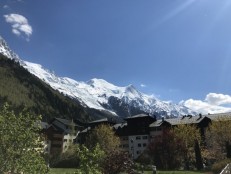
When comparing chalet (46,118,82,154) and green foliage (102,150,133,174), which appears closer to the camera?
green foliage (102,150,133,174)

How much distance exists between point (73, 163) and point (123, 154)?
181ft

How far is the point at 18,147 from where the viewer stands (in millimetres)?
21406

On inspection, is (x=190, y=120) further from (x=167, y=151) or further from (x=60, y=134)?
(x=60, y=134)

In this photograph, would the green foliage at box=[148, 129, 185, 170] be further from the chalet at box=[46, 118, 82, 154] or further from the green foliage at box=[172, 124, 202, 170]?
the chalet at box=[46, 118, 82, 154]

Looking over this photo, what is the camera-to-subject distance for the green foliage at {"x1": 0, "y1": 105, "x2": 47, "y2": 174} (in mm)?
21141

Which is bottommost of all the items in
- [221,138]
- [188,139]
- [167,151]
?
[167,151]

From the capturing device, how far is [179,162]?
→ 72125 mm

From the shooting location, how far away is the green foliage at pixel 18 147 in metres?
21.1

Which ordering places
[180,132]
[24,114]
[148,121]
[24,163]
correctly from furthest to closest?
1. [148,121]
2. [180,132]
3. [24,114]
4. [24,163]

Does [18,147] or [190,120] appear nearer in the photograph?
[18,147]

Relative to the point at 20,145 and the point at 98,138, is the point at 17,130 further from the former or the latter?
the point at 98,138

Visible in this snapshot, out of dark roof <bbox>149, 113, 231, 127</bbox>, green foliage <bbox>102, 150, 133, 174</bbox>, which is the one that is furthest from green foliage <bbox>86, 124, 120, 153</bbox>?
green foliage <bbox>102, 150, 133, 174</bbox>

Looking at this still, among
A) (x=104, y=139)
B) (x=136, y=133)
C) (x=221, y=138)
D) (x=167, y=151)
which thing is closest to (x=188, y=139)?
(x=167, y=151)

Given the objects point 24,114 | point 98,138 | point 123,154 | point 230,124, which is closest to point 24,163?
point 24,114
